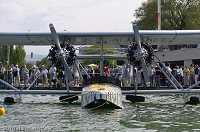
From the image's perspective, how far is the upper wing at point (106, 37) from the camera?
17711 millimetres

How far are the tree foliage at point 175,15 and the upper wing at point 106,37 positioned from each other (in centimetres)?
4028

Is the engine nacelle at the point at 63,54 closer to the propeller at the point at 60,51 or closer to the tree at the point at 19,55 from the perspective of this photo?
the propeller at the point at 60,51

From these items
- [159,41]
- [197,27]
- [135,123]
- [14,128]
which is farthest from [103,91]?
[197,27]

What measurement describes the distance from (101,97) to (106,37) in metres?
4.66

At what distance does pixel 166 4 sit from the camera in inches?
2345

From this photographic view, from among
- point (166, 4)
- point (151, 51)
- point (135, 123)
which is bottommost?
point (135, 123)

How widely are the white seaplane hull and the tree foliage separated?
4544cm

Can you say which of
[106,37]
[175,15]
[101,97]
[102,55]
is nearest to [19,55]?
[175,15]

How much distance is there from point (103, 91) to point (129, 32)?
14.0 feet

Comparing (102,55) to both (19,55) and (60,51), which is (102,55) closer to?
(60,51)

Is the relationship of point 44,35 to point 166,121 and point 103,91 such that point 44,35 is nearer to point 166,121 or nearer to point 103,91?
point 103,91

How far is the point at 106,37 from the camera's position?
1825cm

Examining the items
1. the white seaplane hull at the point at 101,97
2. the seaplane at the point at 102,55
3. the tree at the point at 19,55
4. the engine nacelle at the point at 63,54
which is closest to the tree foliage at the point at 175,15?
the tree at the point at 19,55

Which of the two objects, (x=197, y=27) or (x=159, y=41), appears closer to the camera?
(x=159, y=41)
